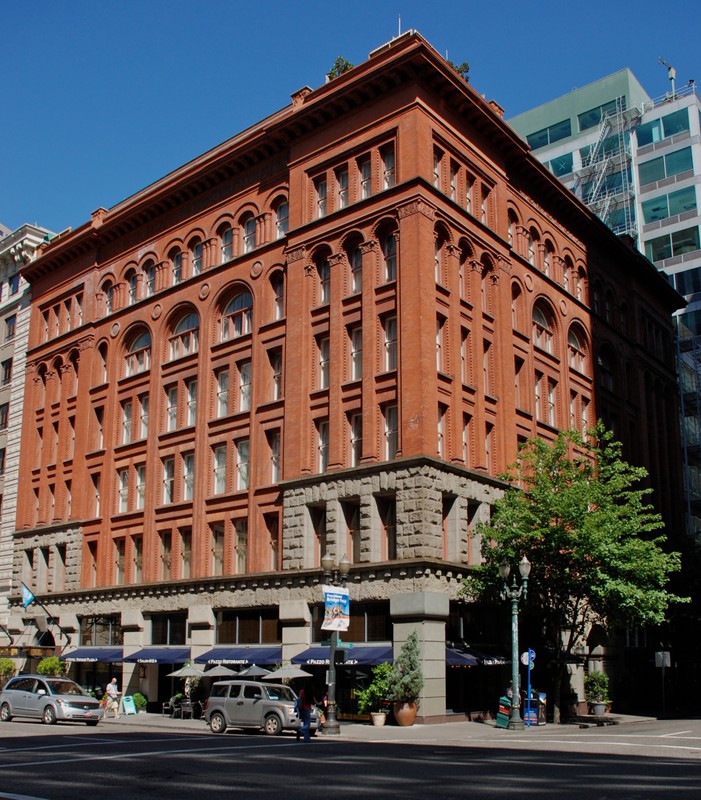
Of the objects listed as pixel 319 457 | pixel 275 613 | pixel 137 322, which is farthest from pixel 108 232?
pixel 275 613

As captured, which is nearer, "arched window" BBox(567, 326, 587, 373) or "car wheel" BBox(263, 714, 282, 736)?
"car wheel" BBox(263, 714, 282, 736)

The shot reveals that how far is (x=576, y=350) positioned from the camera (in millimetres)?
54656

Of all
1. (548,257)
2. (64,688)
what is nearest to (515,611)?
(64,688)

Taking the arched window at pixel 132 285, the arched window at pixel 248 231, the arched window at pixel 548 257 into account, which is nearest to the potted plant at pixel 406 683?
the arched window at pixel 248 231

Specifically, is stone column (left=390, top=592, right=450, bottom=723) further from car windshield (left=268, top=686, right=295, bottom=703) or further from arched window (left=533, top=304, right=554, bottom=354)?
arched window (left=533, top=304, right=554, bottom=354)

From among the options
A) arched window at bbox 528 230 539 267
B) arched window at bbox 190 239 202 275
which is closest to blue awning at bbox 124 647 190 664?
arched window at bbox 190 239 202 275

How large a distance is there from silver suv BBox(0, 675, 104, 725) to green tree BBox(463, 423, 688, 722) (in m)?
14.8

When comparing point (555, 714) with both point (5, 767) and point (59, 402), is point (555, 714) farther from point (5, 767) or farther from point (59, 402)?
point (59, 402)

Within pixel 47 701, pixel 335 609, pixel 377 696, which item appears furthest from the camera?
pixel 377 696

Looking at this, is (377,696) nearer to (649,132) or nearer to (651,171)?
(651,171)

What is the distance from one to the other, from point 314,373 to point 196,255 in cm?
1273

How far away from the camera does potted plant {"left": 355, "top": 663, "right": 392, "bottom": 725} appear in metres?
35.2

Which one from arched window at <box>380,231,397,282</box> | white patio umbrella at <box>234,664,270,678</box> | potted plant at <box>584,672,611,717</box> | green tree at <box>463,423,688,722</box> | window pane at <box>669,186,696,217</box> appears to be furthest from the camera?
window pane at <box>669,186,696,217</box>

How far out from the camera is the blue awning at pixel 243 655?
4059cm
